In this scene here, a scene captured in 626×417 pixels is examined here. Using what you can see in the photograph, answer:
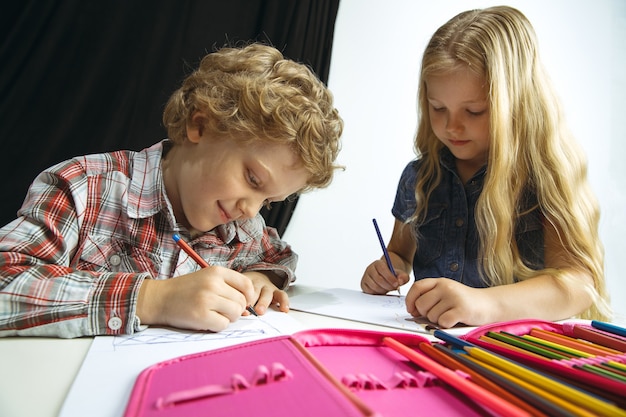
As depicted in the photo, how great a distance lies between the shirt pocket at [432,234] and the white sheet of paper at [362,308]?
15 cm

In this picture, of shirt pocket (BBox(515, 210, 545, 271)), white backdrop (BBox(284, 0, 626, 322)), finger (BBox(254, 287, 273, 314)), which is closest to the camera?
finger (BBox(254, 287, 273, 314))

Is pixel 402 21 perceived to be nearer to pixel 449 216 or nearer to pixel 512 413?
pixel 449 216

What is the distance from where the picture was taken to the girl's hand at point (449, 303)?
1.86 ft

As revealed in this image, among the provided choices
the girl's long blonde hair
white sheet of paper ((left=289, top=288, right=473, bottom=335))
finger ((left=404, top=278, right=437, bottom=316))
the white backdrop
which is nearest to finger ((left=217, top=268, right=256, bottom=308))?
white sheet of paper ((left=289, top=288, right=473, bottom=335))

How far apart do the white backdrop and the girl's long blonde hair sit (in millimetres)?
970

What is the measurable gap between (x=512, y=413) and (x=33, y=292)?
470mm

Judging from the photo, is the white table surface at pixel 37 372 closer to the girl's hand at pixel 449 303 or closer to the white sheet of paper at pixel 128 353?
the white sheet of paper at pixel 128 353

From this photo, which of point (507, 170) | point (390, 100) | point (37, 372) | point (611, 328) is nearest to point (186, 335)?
point (37, 372)

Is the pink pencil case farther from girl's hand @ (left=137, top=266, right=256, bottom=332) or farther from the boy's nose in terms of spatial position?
the boy's nose

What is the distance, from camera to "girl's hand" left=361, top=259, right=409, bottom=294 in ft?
2.69

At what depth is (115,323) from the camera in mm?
470

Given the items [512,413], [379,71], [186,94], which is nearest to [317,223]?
[379,71]

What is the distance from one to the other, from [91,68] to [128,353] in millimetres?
1304

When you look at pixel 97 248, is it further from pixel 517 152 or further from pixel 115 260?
pixel 517 152
